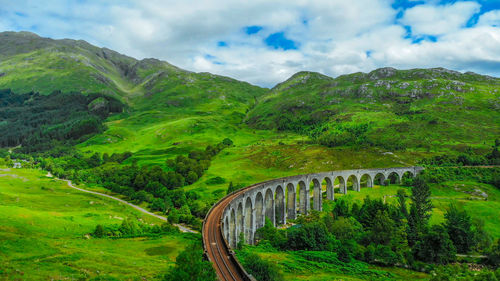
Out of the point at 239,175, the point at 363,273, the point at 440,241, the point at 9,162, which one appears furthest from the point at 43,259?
the point at 9,162

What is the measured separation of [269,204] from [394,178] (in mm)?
Answer: 78467

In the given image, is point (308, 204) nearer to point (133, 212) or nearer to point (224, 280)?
point (133, 212)

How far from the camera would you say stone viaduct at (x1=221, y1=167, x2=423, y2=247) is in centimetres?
5928

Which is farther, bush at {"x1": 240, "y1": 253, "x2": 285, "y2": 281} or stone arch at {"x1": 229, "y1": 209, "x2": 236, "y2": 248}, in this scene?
stone arch at {"x1": 229, "y1": 209, "x2": 236, "y2": 248}

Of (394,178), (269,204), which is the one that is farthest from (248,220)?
(394,178)

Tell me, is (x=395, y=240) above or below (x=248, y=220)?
below

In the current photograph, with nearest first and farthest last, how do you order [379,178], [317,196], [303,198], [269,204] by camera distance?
[269,204] < [303,198] < [317,196] < [379,178]

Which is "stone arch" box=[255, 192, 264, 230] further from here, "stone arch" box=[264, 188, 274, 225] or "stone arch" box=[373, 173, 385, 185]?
"stone arch" box=[373, 173, 385, 185]

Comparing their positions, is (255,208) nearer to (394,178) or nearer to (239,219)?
(239,219)

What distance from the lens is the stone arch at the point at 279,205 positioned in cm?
8256

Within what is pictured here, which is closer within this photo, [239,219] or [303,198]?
[239,219]

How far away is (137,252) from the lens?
50.8 metres

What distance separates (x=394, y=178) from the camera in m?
128

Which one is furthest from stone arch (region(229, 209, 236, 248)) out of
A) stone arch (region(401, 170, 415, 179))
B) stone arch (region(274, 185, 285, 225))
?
stone arch (region(401, 170, 415, 179))
